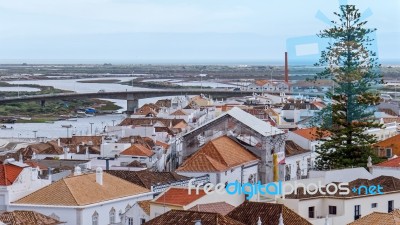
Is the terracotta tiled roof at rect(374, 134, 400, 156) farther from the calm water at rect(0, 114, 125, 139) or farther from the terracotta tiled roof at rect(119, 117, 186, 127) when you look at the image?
the calm water at rect(0, 114, 125, 139)

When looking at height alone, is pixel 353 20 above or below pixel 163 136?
above

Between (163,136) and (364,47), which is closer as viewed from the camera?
(364,47)

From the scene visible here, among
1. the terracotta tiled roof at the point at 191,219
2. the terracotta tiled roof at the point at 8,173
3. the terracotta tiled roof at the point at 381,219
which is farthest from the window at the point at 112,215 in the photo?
the terracotta tiled roof at the point at 381,219

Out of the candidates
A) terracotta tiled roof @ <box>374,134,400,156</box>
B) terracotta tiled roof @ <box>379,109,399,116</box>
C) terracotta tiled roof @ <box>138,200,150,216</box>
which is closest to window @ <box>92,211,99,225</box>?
terracotta tiled roof @ <box>138,200,150,216</box>

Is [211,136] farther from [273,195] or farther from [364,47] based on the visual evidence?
[273,195]

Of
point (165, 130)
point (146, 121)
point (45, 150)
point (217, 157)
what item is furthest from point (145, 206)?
point (146, 121)

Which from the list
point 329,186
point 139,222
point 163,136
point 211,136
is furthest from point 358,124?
point 163,136

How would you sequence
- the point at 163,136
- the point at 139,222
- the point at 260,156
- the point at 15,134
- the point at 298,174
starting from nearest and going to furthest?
the point at 139,222, the point at 260,156, the point at 298,174, the point at 163,136, the point at 15,134
